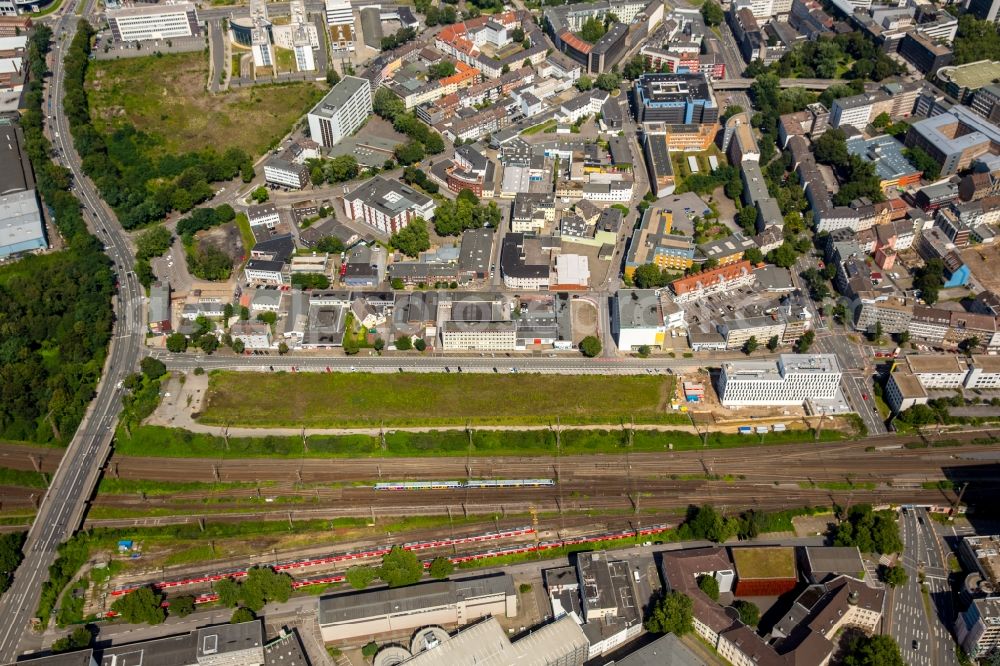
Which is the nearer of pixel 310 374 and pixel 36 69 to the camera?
pixel 310 374

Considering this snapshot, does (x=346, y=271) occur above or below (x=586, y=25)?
below

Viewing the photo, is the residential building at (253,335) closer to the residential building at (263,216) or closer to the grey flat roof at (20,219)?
the residential building at (263,216)

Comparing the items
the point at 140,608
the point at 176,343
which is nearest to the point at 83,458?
the point at 176,343

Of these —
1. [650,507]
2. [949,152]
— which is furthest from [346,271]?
[949,152]

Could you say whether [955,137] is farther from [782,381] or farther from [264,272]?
[264,272]

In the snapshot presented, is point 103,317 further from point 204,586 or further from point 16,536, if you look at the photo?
point 204,586

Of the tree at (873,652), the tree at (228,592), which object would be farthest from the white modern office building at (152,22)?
the tree at (873,652)

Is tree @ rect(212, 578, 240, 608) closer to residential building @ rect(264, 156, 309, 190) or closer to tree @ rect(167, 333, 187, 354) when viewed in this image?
tree @ rect(167, 333, 187, 354)
